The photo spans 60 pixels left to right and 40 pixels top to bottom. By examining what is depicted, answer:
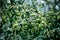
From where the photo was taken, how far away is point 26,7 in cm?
259

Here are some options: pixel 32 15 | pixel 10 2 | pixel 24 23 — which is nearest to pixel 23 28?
pixel 24 23

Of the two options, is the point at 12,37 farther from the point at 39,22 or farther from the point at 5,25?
the point at 39,22

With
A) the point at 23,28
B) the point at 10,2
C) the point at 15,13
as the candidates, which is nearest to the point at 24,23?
A: the point at 23,28

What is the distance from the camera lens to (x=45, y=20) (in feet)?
7.98

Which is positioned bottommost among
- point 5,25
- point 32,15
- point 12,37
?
point 12,37

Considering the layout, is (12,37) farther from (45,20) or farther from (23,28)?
(45,20)

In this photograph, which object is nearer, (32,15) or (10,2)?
(32,15)

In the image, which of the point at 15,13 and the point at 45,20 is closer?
the point at 45,20

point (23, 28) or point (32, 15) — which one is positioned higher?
point (32, 15)

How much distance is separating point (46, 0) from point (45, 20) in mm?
293

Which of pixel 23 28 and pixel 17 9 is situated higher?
pixel 17 9

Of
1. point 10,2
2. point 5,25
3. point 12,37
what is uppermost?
point 10,2

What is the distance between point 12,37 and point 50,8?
701 millimetres

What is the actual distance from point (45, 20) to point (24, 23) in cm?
31
